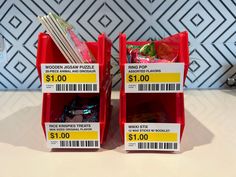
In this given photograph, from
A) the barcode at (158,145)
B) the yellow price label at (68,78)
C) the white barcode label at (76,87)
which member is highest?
the yellow price label at (68,78)

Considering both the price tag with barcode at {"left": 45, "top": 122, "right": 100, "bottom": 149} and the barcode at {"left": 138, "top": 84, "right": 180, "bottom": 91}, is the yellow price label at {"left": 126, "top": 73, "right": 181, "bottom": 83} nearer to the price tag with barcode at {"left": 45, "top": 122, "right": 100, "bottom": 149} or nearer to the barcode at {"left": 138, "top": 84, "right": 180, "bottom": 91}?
the barcode at {"left": 138, "top": 84, "right": 180, "bottom": 91}

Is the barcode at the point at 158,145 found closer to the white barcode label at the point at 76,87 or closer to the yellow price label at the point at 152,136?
the yellow price label at the point at 152,136

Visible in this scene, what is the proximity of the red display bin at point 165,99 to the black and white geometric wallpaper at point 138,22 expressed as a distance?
0.81ft

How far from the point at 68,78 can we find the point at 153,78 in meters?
0.17

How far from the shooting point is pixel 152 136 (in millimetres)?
632

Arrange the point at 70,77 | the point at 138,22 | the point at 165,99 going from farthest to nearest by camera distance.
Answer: the point at 138,22 → the point at 165,99 → the point at 70,77

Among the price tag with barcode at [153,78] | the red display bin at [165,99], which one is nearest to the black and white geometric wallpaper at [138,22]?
the red display bin at [165,99]

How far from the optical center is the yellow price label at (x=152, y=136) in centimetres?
63

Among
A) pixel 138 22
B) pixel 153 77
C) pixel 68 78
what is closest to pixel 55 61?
pixel 68 78

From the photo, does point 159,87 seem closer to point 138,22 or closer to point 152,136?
point 152,136

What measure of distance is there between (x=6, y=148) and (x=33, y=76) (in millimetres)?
457

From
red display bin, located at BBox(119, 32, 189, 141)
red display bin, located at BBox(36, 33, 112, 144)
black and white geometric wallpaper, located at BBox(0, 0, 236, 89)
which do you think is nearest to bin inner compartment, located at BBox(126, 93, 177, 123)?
red display bin, located at BBox(119, 32, 189, 141)

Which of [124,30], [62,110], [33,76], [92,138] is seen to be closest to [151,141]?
[92,138]

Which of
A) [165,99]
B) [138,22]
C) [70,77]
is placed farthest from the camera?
[138,22]
